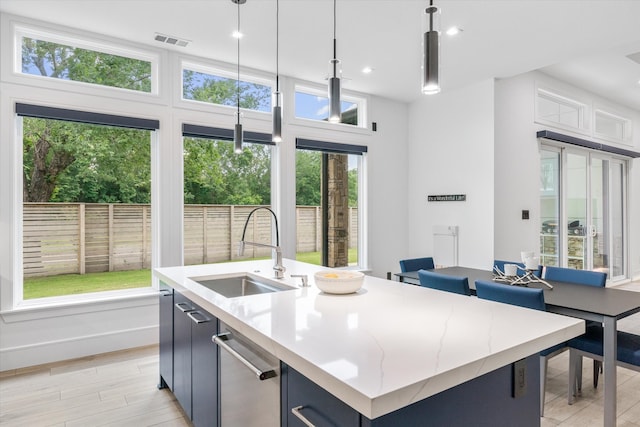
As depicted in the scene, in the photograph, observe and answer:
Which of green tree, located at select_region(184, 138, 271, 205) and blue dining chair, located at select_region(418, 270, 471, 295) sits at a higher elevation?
green tree, located at select_region(184, 138, 271, 205)

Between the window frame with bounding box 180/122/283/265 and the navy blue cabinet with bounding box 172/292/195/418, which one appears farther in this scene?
the window frame with bounding box 180/122/283/265

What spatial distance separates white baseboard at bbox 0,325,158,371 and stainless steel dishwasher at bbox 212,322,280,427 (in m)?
2.41

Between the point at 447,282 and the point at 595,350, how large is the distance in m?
0.96

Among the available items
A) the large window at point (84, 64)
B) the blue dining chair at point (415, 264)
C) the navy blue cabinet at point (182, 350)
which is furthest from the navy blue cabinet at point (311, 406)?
the large window at point (84, 64)

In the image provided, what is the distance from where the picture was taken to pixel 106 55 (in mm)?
3773

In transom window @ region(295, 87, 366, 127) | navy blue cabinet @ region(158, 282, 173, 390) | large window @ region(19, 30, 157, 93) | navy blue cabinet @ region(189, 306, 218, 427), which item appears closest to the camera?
navy blue cabinet @ region(189, 306, 218, 427)

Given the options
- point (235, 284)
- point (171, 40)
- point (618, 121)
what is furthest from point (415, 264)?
point (618, 121)

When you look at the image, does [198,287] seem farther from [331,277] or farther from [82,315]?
[82,315]

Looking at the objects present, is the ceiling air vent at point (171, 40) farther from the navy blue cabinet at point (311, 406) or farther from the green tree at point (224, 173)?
the navy blue cabinet at point (311, 406)

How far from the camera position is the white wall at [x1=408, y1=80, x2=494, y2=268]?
485cm

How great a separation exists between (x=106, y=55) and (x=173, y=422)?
3368mm

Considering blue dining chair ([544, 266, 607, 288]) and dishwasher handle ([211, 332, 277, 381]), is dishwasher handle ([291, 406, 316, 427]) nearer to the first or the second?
dishwasher handle ([211, 332, 277, 381])

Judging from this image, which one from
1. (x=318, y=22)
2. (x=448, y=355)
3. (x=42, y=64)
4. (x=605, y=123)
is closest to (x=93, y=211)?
(x=42, y=64)

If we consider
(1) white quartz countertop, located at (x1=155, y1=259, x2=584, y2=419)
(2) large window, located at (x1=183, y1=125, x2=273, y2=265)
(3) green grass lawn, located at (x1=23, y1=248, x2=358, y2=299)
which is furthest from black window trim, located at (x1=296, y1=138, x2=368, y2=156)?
(1) white quartz countertop, located at (x1=155, y1=259, x2=584, y2=419)
